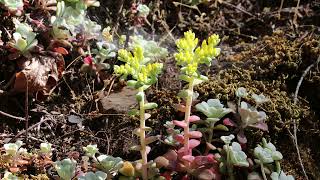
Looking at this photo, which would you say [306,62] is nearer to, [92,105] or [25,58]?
[92,105]

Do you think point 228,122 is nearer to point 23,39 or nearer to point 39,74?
point 39,74

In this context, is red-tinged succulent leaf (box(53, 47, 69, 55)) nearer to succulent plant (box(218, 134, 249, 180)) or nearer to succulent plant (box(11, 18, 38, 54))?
succulent plant (box(11, 18, 38, 54))

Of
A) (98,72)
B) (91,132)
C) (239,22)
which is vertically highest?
(239,22)

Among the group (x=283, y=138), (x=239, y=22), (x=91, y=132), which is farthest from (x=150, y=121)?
(x=239, y=22)

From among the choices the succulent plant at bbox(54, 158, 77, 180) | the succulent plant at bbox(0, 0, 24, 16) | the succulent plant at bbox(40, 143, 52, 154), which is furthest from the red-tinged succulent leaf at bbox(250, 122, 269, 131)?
the succulent plant at bbox(0, 0, 24, 16)

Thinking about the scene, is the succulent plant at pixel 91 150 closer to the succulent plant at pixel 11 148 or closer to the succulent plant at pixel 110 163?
the succulent plant at pixel 110 163

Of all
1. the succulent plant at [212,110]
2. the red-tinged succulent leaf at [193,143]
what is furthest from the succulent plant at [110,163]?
the succulent plant at [212,110]
